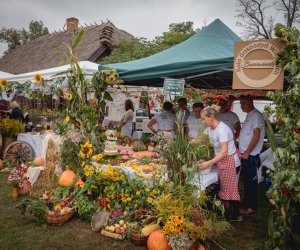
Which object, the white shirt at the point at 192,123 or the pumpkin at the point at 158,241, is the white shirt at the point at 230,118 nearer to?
the white shirt at the point at 192,123

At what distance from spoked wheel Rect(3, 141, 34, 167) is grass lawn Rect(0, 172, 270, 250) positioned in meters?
3.12

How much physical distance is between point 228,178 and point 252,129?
1.03m

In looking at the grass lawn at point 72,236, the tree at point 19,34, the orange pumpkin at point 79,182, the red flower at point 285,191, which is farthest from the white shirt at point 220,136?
the tree at point 19,34

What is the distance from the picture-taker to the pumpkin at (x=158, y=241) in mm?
3229

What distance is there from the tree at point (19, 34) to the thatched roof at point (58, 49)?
14.9 metres

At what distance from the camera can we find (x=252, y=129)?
4.58m

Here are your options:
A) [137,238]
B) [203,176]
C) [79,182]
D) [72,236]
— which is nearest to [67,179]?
[79,182]

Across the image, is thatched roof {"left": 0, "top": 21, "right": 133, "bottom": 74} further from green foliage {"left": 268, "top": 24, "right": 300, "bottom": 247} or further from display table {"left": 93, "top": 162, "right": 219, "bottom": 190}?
green foliage {"left": 268, "top": 24, "right": 300, "bottom": 247}

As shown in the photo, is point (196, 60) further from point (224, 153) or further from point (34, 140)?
point (34, 140)

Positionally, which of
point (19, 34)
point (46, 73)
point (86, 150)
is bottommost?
point (86, 150)

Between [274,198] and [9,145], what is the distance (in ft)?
20.9

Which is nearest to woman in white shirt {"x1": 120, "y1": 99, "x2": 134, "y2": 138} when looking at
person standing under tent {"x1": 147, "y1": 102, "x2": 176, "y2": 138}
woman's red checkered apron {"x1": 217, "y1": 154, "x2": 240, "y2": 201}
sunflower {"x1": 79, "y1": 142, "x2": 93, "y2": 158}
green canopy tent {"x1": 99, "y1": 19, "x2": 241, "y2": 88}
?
person standing under tent {"x1": 147, "y1": 102, "x2": 176, "y2": 138}

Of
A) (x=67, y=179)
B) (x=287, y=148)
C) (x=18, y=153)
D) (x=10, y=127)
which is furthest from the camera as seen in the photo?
(x=10, y=127)

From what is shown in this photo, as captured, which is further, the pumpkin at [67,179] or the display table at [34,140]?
the display table at [34,140]
